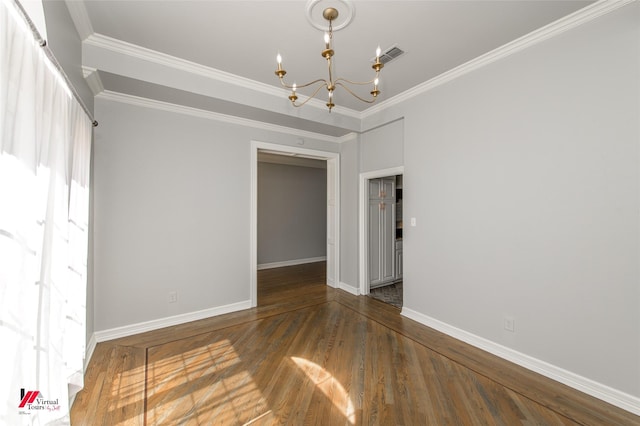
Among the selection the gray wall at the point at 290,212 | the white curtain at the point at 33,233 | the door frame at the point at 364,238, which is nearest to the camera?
the white curtain at the point at 33,233

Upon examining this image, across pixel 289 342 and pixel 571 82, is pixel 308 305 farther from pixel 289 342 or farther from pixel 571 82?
pixel 571 82

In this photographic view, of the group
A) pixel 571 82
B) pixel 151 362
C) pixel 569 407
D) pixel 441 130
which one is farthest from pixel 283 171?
pixel 569 407

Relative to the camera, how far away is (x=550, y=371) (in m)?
2.28

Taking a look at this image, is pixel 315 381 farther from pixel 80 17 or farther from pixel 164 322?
pixel 80 17

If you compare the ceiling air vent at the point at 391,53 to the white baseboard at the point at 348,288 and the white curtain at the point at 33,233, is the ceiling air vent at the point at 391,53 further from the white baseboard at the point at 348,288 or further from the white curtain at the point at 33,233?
the white baseboard at the point at 348,288

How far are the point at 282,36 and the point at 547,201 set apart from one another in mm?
2787

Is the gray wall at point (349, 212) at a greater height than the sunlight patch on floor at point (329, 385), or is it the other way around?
the gray wall at point (349, 212)

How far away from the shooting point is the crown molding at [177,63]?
2.47 m

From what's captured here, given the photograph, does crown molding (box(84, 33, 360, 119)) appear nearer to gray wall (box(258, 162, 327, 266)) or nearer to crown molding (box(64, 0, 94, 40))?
crown molding (box(64, 0, 94, 40))

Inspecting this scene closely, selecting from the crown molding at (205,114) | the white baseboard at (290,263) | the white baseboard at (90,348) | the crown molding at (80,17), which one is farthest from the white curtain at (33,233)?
the white baseboard at (290,263)

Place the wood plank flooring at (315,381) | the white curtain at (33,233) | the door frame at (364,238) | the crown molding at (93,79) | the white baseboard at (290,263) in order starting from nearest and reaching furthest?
1. the white curtain at (33,233)
2. the wood plank flooring at (315,381)
3. the crown molding at (93,79)
4. the door frame at (364,238)
5. the white baseboard at (290,263)

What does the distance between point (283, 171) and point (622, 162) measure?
6.12 m

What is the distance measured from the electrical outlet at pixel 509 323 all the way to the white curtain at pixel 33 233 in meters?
3.37

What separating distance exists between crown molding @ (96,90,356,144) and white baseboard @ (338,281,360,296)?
2.56 m
